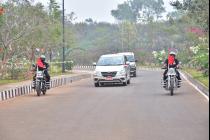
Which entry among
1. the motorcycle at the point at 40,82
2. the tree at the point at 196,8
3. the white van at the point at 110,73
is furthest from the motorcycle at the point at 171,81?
the white van at the point at 110,73

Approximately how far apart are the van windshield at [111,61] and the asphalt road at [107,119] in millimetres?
9239

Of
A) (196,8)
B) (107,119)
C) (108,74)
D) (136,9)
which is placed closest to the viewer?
(107,119)

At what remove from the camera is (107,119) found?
43.9ft

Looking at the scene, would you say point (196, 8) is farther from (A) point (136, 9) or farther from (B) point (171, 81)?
(A) point (136, 9)

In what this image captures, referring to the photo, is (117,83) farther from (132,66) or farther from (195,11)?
(132,66)

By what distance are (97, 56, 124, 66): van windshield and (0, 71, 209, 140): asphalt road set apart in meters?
9.24

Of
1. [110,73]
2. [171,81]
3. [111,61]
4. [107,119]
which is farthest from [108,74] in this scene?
[107,119]

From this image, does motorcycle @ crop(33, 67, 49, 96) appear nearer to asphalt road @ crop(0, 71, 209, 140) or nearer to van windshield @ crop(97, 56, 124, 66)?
asphalt road @ crop(0, 71, 209, 140)

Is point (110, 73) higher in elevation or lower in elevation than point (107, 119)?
higher

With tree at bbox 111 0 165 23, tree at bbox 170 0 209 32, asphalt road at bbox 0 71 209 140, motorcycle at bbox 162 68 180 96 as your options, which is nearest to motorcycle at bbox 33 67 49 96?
asphalt road at bbox 0 71 209 140

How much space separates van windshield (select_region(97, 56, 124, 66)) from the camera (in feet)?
94.4

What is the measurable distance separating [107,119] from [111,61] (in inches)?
622

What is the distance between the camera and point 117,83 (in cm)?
2995

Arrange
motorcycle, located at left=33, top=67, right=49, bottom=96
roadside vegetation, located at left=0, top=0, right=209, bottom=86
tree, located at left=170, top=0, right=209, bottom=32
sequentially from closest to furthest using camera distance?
tree, located at left=170, top=0, right=209, bottom=32, motorcycle, located at left=33, top=67, right=49, bottom=96, roadside vegetation, located at left=0, top=0, right=209, bottom=86
